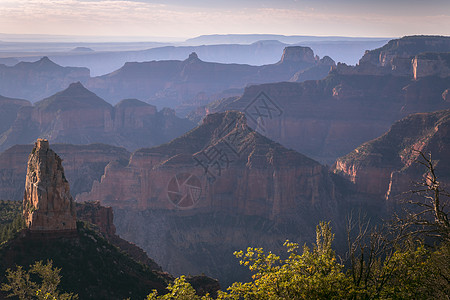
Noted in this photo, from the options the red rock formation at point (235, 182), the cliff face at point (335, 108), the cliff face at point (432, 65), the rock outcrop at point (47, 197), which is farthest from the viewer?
the cliff face at point (432, 65)

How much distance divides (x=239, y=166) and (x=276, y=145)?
9.57 m

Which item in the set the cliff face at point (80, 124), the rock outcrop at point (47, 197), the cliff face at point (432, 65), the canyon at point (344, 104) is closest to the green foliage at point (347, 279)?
the rock outcrop at point (47, 197)

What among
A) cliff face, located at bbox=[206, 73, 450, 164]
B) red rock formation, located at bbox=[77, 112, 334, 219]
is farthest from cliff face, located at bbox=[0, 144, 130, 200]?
cliff face, located at bbox=[206, 73, 450, 164]

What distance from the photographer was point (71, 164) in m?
126

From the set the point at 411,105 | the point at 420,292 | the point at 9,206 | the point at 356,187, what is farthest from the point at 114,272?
the point at 411,105

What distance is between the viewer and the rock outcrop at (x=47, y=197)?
141 feet

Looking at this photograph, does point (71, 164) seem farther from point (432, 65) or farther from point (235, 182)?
point (432, 65)

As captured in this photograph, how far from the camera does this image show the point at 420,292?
22.8 meters

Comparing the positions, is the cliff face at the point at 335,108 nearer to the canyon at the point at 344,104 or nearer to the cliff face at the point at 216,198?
the canyon at the point at 344,104

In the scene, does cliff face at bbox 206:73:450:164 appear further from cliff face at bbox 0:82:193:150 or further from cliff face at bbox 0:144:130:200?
cliff face at bbox 0:144:130:200

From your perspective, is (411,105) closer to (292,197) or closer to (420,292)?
(292,197)

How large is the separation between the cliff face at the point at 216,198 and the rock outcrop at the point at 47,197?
1969 inches

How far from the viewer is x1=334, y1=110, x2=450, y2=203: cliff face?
9812 centimetres

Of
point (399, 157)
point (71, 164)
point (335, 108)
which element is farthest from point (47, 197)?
point (335, 108)
